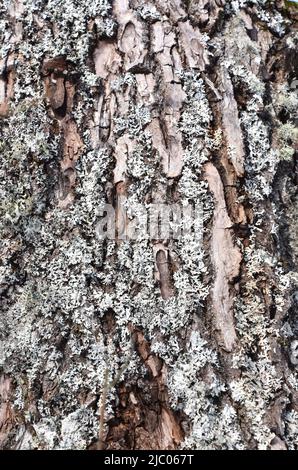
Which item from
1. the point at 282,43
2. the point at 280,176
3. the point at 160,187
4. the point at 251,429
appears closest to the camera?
the point at 251,429

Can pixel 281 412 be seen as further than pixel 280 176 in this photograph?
No

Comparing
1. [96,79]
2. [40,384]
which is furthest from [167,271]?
[96,79]

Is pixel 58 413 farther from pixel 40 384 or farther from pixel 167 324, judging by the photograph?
pixel 167 324

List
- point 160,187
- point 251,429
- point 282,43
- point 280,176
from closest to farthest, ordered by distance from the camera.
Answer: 1. point 251,429
2. point 160,187
3. point 280,176
4. point 282,43

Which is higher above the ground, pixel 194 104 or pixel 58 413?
pixel 194 104

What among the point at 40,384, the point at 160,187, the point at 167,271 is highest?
the point at 160,187

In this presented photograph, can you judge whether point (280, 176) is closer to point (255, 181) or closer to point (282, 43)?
point (255, 181)

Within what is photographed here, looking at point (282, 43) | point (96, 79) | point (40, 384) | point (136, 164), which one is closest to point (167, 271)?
point (136, 164)
